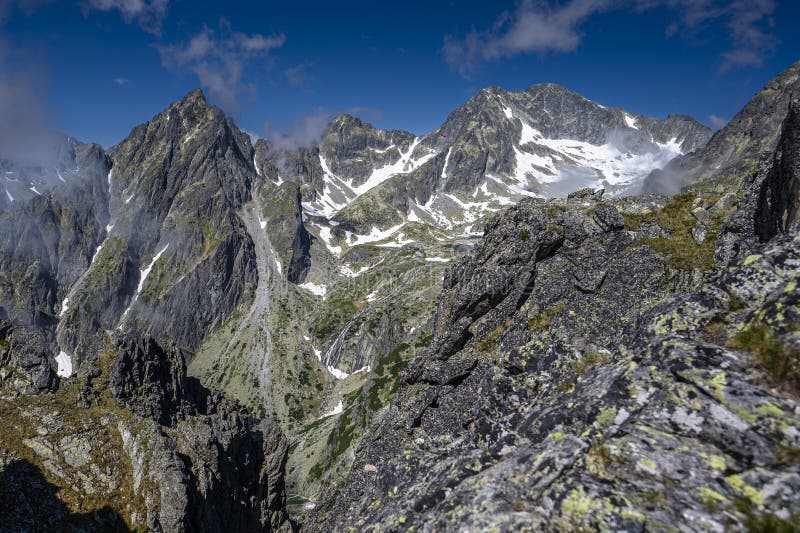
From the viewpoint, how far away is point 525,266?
1171 inches

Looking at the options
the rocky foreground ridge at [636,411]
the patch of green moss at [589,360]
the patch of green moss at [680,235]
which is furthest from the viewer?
the patch of green moss at [680,235]

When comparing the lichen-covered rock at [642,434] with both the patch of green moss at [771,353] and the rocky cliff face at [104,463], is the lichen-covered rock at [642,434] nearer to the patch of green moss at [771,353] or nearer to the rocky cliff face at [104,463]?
the patch of green moss at [771,353]

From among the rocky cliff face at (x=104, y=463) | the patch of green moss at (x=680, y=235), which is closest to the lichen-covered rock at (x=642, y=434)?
the patch of green moss at (x=680, y=235)

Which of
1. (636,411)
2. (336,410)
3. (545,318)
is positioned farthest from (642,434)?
(336,410)

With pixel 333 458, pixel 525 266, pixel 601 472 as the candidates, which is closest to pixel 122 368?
pixel 525 266

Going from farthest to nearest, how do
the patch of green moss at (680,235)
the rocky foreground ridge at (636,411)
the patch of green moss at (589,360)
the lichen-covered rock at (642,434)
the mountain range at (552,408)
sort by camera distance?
the patch of green moss at (680,235) < the patch of green moss at (589,360) < the mountain range at (552,408) < the rocky foreground ridge at (636,411) < the lichen-covered rock at (642,434)

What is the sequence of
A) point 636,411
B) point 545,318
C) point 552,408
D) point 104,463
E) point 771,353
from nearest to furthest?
1. point 771,353
2. point 636,411
3. point 552,408
4. point 545,318
5. point 104,463

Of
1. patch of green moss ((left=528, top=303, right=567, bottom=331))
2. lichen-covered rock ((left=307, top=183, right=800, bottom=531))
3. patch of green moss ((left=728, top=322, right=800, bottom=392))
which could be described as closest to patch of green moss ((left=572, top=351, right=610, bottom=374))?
lichen-covered rock ((left=307, top=183, right=800, bottom=531))

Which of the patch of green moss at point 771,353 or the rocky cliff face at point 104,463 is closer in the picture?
the patch of green moss at point 771,353

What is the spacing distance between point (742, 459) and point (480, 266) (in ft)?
89.1

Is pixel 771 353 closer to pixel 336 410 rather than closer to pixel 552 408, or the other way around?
pixel 552 408

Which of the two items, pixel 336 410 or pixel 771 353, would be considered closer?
pixel 771 353

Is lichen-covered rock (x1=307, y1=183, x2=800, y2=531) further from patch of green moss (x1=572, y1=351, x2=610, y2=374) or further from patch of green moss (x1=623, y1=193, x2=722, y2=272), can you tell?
patch of green moss (x1=623, y1=193, x2=722, y2=272)

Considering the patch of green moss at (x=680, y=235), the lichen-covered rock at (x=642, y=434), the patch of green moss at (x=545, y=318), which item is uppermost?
the patch of green moss at (x=680, y=235)
